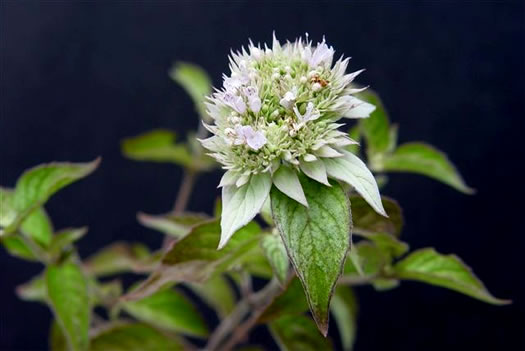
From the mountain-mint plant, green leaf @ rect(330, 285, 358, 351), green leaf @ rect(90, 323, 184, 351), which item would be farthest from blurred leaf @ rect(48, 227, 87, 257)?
green leaf @ rect(330, 285, 358, 351)

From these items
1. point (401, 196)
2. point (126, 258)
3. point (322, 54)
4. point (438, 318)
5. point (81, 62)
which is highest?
point (322, 54)

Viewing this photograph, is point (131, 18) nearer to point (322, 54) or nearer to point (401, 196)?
point (401, 196)

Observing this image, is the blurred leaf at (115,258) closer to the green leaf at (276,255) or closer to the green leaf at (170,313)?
the green leaf at (170,313)

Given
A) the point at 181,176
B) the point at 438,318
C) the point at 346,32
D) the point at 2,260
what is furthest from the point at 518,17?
the point at 2,260

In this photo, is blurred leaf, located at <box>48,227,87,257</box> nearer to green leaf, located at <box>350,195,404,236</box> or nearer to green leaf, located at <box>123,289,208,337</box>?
green leaf, located at <box>123,289,208,337</box>

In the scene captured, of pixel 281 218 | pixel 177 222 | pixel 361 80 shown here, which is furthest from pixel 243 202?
pixel 361 80

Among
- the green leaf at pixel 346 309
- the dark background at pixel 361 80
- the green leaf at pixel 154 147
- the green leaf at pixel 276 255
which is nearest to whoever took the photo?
the green leaf at pixel 276 255

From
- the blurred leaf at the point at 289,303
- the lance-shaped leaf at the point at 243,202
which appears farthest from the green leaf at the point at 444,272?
the lance-shaped leaf at the point at 243,202
